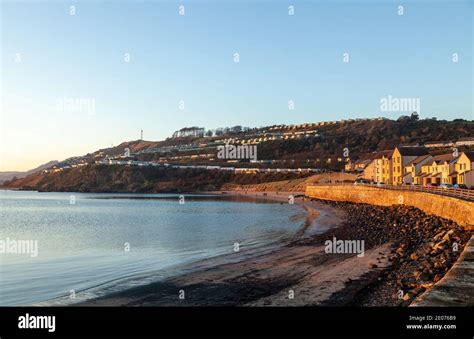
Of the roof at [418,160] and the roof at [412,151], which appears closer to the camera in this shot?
the roof at [418,160]

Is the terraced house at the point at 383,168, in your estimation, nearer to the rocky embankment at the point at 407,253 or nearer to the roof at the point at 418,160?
the roof at the point at 418,160

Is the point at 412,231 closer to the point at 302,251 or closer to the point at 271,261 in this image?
the point at 302,251

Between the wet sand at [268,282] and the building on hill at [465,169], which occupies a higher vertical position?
the building on hill at [465,169]

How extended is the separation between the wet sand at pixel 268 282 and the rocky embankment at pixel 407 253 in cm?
55

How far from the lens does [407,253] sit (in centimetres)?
1953

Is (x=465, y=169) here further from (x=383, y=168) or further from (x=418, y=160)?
(x=383, y=168)

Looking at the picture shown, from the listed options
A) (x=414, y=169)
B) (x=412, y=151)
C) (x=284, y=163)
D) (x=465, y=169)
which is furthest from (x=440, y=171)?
(x=284, y=163)

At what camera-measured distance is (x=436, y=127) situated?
16900 centimetres

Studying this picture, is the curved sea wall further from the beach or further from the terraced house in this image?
the terraced house

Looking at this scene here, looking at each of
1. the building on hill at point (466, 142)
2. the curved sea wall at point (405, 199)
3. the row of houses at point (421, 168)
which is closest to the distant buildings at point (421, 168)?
the row of houses at point (421, 168)

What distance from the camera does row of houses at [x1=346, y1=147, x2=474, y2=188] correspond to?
2323 inches

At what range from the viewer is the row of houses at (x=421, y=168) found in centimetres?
5900

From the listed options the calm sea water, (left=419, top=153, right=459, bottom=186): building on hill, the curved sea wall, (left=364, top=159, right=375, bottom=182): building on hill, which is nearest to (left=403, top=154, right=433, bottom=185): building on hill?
(left=419, top=153, right=459, bottom=186): building on hill
